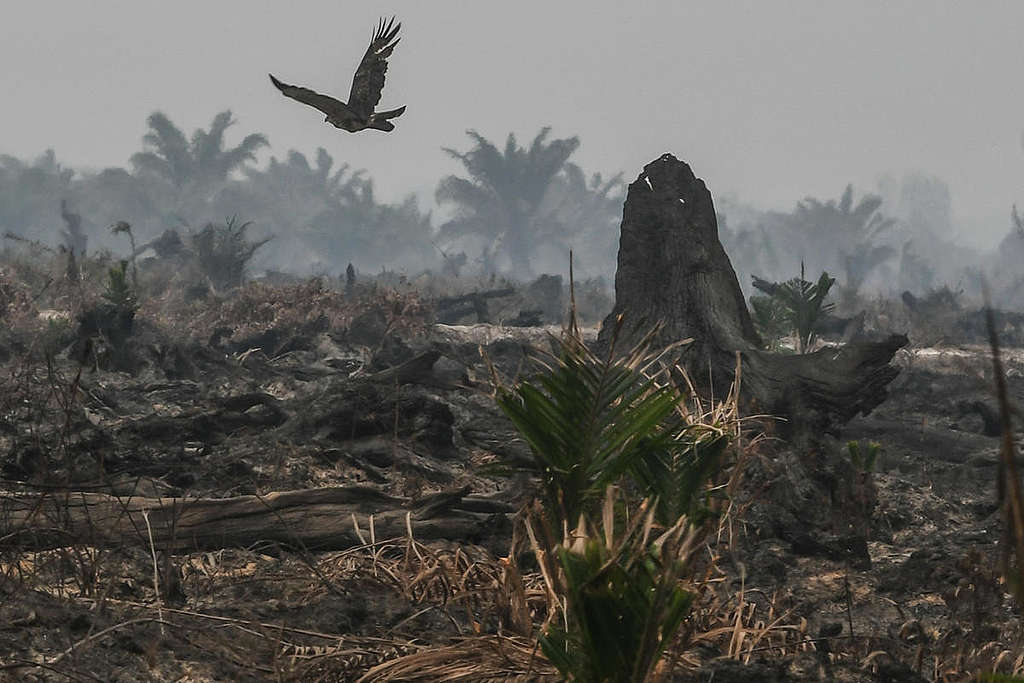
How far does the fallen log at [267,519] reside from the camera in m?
4.53

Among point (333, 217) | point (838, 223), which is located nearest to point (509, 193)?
point (333, 217)

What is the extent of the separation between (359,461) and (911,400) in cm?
862

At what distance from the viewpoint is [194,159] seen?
89.2 m

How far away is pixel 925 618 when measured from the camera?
4605mm

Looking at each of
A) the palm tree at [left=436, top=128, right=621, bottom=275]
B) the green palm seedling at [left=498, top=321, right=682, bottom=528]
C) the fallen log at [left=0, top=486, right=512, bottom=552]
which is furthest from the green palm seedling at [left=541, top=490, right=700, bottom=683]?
the palm tree at [left=436, top=128, right=621, bottom=275]

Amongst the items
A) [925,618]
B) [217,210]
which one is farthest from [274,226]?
[925,618]

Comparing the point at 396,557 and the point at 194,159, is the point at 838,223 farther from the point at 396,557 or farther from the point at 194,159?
the point at 396,557

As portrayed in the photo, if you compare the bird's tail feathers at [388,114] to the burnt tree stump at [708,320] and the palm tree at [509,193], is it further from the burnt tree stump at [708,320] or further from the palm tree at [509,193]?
the palm tree at [509,193]

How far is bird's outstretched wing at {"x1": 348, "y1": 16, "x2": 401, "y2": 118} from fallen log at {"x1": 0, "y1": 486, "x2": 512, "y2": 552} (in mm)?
3233

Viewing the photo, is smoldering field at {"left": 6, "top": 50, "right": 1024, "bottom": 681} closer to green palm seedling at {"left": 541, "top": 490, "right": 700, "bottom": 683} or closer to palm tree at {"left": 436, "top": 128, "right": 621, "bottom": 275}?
green palm seedling at {"left": 541, "top": 490, "right": 700, "bottom": 683}

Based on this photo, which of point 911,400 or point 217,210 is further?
point 217,210

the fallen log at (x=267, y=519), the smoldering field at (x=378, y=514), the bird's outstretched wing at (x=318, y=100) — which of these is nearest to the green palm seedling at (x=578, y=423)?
the smoldering field at (x=378, y=514)

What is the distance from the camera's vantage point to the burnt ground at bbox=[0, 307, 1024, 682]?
3.14 meters

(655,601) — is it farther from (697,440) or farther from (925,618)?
(925,618)
